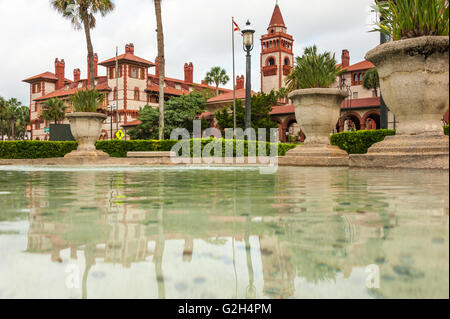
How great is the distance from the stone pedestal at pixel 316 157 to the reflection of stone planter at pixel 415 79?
2.98 metres

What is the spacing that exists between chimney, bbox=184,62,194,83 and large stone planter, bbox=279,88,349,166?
191 ft

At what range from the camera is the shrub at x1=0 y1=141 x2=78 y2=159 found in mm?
18781

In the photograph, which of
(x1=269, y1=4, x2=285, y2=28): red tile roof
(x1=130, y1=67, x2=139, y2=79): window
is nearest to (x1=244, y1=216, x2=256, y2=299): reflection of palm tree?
(x1=130, y1=67, x2=139, y2=79): window

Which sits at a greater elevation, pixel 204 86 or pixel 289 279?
pixel 204 86

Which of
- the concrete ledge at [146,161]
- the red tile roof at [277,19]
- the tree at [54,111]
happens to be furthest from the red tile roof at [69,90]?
the concrete ledge at [146,161]

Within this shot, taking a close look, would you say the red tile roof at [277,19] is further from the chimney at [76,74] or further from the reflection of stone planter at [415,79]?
the reflection of stone planter at [415,79]

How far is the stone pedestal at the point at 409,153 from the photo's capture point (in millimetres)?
5078

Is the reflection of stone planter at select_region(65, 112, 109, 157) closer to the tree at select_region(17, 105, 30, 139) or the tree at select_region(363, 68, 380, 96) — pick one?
the tree at select_region(363, 68, 380, 96)
